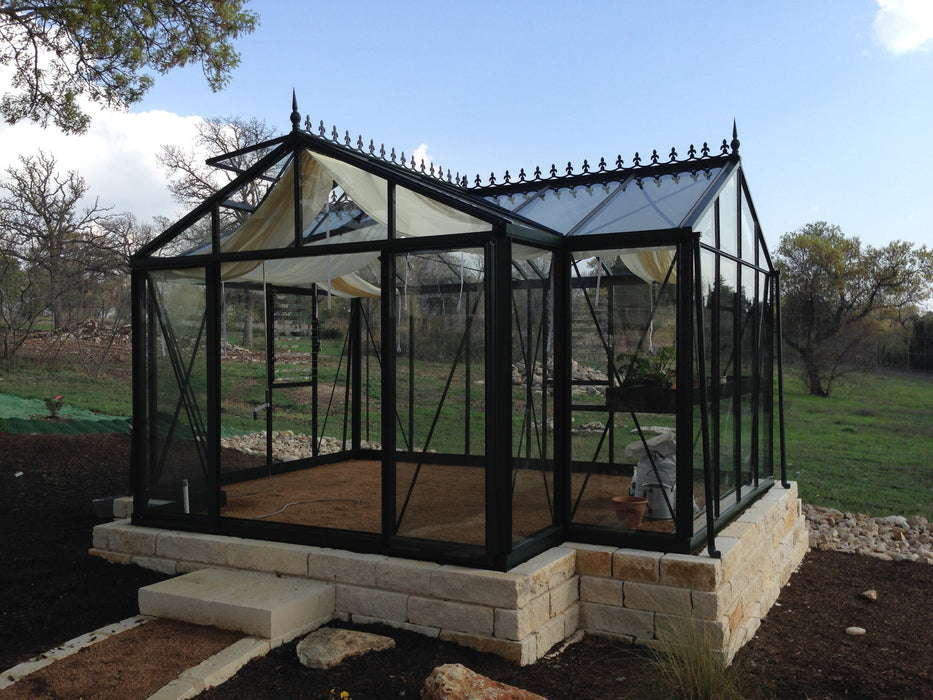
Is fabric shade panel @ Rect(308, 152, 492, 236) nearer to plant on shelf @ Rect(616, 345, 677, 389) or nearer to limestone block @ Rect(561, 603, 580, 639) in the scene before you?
plant on shelf @ Rect(616, 345, 677, 389)

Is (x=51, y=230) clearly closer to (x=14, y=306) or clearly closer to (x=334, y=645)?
(x=14, y=306)

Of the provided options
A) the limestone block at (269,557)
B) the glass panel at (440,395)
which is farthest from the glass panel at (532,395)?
the limestone block at (269,557)

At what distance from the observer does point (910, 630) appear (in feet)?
15.1

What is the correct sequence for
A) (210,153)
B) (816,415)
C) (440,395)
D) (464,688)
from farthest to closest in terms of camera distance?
(210,153), (816,415), (440,395), (464,688)

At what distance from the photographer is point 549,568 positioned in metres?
3.91

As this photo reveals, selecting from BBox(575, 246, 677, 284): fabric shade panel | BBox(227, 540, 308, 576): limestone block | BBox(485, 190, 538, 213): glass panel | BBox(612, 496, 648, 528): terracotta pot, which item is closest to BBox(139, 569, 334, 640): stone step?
BBox(227, 540, 308, 576): limestone block

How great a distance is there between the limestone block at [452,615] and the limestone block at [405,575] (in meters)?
0.06

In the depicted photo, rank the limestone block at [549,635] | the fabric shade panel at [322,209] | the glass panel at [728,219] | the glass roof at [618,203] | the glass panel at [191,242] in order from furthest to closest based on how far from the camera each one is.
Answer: the glass panel at [191,242] < the glass panel at [728,219] < the glass roof at [618,203] < the fabric shade panel at [322,209] < the limestone block at [549,635]

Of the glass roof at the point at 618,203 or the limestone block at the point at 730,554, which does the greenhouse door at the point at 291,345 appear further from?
the limestone block at the point at 730,554

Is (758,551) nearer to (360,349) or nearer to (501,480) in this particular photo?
(501,480)

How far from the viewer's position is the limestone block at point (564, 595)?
3934 millimetres

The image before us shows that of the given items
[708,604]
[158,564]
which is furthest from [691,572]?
[158,564]

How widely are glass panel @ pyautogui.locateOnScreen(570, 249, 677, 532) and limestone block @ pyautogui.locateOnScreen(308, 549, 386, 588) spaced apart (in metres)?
1.26

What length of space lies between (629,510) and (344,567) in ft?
5.50
